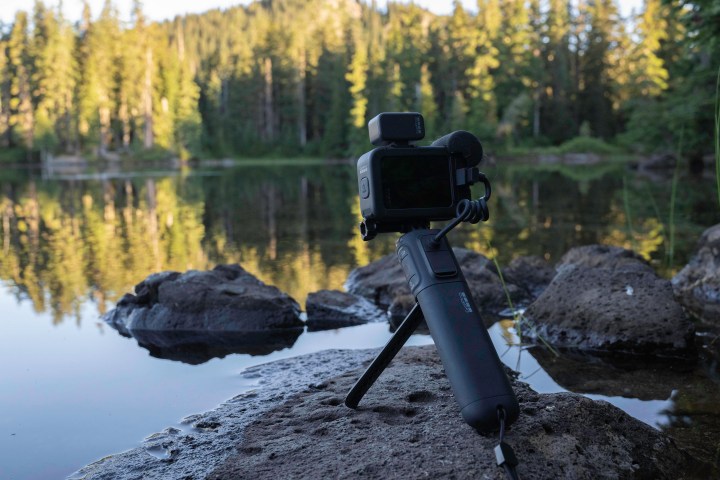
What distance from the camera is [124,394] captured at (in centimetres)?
479

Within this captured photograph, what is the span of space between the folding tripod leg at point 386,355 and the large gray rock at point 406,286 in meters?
3.57

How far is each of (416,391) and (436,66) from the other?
59434 millimetres

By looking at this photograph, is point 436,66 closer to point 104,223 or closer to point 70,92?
point 70,92

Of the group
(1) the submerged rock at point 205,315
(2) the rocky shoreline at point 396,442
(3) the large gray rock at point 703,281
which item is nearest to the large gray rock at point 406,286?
(1) the submerged rock at point 205,315

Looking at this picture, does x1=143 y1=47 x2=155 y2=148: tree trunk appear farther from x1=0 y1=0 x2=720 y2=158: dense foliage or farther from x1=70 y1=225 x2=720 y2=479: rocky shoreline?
x1=70 y1=225 x2=720 y2=479: rocky shoreline

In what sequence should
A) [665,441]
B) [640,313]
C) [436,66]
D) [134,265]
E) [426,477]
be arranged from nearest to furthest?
1. [426,477]
2. [665,441]
3. [640,313]
4. [134,265]
5. [436,66]

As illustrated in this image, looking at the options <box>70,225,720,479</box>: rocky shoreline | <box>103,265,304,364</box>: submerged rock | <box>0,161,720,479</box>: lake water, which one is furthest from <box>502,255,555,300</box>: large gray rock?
<box>103,265,304,364</box>: submerged rock

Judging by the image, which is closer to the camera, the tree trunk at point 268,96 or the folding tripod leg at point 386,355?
the folding tripod leg at point 386,355

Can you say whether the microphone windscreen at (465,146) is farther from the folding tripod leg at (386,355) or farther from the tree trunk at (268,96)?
the tree trunk at (268,96)

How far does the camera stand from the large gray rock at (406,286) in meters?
7.18

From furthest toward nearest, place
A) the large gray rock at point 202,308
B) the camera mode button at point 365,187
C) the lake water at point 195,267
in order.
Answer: the large gray rock at point 202,308
the lake water at point 195,267
the camera mode button at point 365,187

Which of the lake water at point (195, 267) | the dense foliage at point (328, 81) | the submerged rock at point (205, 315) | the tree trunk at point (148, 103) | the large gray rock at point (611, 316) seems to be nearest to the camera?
the lake water at point (195, 267)

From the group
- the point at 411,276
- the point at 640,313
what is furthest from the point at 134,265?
the point at 411,276

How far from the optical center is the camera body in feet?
9.37
